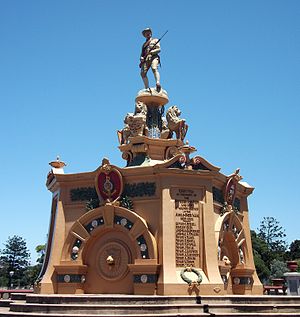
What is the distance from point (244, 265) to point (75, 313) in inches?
372

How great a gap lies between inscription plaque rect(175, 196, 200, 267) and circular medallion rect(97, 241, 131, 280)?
2.13 meters

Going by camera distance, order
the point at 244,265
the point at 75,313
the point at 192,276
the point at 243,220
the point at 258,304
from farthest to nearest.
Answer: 1. the point at 243,220
2. the point at 244,265
3. the point at 192,276
4. the point at 258,304
5. the point at 75,313

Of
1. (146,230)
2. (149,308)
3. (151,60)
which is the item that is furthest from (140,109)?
(149,308)

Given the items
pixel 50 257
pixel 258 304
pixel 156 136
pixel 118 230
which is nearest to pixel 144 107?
pixel 156 136

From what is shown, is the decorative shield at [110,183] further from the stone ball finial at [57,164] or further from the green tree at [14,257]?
the green tree at [14,257]

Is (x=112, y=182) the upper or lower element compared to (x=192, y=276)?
upper

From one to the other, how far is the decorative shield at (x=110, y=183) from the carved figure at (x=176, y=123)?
14.6 ft

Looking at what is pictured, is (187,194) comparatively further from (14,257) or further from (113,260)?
(14,257)

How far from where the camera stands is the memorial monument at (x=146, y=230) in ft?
56.4

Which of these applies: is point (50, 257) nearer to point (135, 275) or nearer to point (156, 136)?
point (135, 275)

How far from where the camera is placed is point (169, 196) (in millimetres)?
17703

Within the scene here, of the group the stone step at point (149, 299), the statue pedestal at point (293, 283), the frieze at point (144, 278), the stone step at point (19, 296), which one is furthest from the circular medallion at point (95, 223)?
the statue pedestal at point (293, 283)

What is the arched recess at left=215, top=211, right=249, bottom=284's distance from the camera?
1912 centimetres

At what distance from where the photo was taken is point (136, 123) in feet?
69.8
